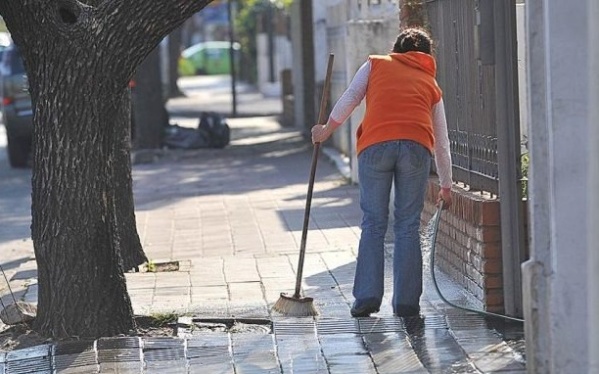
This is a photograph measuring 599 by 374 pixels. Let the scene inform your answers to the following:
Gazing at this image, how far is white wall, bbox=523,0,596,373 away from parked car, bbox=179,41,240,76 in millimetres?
48730

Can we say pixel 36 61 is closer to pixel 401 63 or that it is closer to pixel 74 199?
pixel 74 199

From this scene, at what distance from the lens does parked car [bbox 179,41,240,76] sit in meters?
54.4

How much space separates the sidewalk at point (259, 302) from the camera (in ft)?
21.3

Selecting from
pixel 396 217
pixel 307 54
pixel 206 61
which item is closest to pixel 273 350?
pixel 396 217

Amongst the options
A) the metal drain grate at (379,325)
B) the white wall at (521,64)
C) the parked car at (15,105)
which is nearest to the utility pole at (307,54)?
the parked car at (15,105)

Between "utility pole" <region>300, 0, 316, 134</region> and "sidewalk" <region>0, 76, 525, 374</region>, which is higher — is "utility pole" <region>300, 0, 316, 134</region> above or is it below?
above

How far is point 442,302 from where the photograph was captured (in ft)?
25.3

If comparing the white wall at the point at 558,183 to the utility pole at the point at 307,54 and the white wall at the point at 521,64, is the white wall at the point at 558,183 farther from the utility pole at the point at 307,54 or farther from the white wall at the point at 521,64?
the utility pole at the point at 307,54

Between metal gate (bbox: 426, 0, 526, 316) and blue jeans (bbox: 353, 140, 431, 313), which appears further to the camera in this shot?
blue jeans (bbox: 353, 140, 431, 313)

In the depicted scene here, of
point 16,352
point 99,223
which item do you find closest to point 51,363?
point 16,352

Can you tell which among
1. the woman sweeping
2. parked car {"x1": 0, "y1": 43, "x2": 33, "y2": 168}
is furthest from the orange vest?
parked car {"x1": 0, "y1": 43, "x2": 33, "y2": 168}

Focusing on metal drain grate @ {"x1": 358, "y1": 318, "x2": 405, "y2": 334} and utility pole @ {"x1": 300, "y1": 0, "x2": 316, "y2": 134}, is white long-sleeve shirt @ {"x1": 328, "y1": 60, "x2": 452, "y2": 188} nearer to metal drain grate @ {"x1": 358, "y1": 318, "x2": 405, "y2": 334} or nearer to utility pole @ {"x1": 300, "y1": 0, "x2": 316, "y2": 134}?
metal drain grate @ {"x1": 358, "y1": 318, "x2": 405, "y2": 334}

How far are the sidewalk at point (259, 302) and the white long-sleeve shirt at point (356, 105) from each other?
0.86 m

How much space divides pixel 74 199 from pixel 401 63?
1.99 meters
